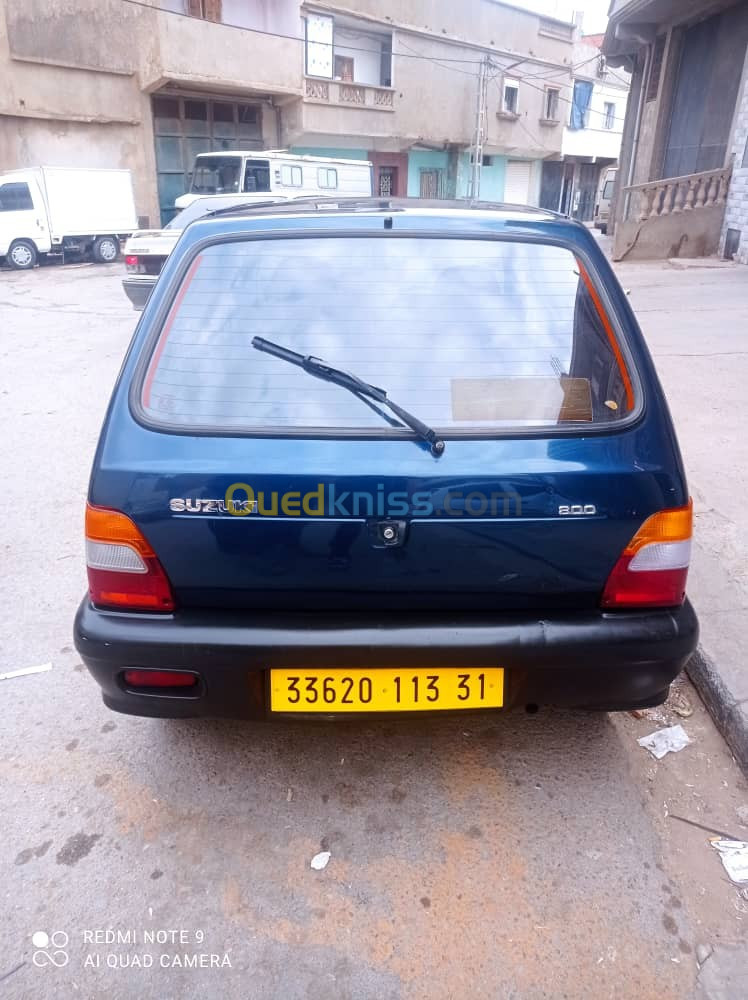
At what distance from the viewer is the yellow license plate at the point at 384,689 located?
198 centimetres

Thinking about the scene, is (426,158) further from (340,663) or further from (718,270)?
(340,663)

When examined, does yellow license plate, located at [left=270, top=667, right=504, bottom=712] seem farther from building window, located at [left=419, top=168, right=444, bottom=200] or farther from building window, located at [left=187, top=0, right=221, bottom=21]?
building window, located at [left=419, top=168, right=444, bottom=200]

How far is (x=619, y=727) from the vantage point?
263 cm

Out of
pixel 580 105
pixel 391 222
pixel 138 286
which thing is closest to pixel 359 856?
pixel 391 222

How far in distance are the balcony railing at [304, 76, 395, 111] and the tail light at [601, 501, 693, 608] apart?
26.1 metres

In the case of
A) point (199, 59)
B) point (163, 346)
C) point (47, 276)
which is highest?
point (199, 59)

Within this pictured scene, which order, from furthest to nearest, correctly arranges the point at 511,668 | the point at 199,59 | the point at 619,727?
the point at 199,59
the point at 619,727
the point at 511,668

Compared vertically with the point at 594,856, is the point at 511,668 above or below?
above

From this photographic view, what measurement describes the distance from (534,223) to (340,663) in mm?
1429

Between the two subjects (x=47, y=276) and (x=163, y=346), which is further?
(x=47, y=276)

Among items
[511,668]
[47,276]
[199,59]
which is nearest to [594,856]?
[511,668]

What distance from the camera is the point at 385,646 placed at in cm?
192

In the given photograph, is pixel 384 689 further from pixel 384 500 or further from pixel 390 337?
pixel 390 337

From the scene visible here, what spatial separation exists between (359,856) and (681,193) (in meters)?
16.0
